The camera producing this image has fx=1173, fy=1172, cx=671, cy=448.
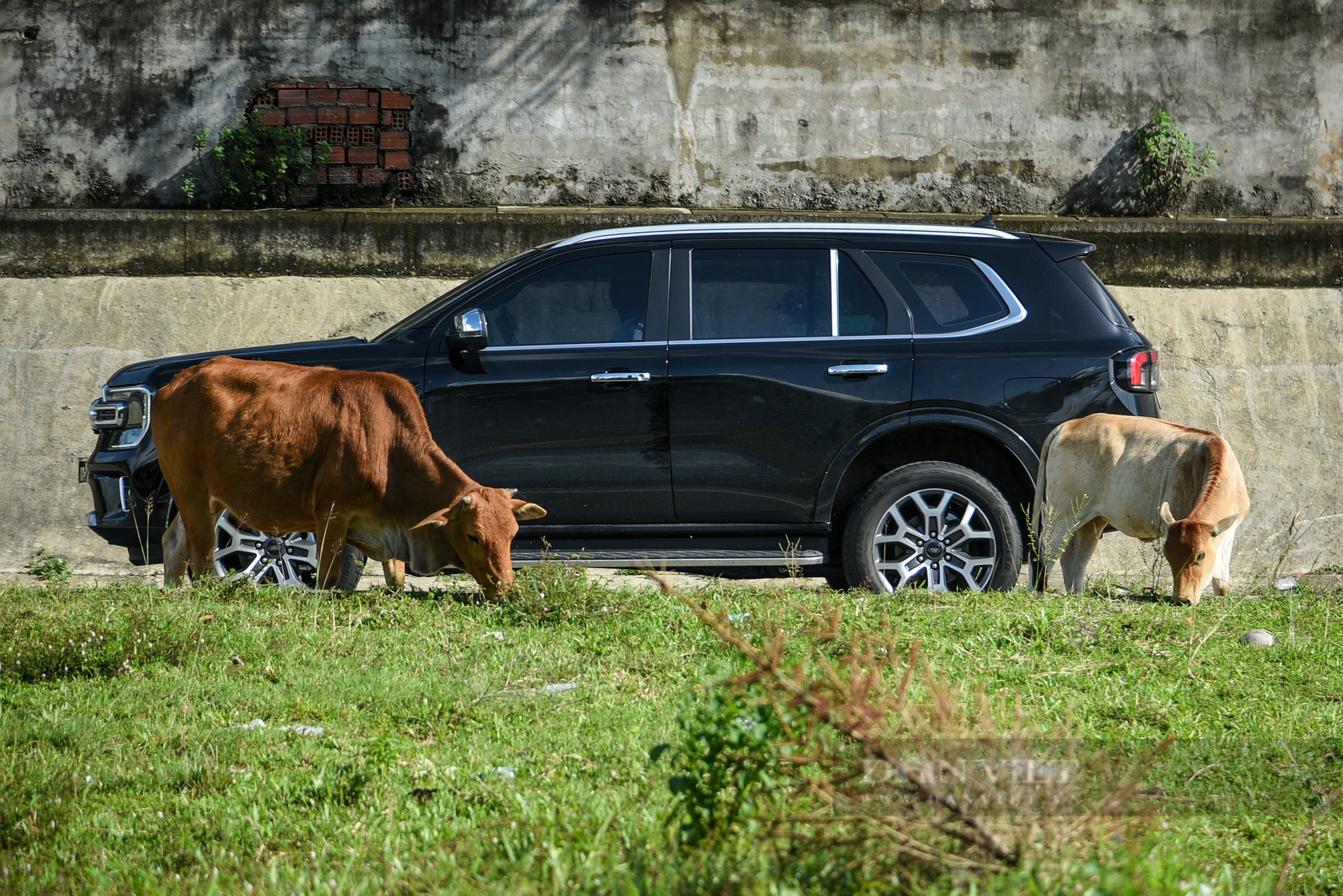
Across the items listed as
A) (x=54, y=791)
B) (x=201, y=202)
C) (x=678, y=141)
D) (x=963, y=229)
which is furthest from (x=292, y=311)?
(x=54, y=791)

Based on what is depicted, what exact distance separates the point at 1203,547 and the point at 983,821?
14.4ft

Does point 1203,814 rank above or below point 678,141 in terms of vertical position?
below

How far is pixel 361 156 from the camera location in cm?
1107

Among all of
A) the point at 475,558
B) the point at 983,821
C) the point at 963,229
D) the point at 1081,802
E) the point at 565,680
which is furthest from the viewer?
the point at 963,229

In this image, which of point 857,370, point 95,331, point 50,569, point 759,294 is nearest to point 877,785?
point 857,370

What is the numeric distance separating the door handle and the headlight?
254 centimetres

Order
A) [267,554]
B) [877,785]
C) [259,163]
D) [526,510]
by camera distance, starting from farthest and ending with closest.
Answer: [259,163]
[267,554]
[526,510]
[877,785]

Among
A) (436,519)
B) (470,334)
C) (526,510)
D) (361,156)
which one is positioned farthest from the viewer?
(361,156)

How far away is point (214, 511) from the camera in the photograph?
21.3 feet

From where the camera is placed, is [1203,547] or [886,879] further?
[1203,547]

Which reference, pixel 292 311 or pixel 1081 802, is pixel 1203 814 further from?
pixel 292 311

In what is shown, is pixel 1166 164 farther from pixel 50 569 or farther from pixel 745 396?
pixel 50 569

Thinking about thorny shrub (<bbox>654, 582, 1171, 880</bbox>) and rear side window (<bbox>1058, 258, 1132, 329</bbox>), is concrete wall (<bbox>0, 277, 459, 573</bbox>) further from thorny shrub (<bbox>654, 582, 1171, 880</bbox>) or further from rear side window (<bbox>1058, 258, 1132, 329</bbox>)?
thorny shrub (<bbox>654, 582, 1171, 880</bbox>)

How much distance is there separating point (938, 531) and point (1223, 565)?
1556mm
